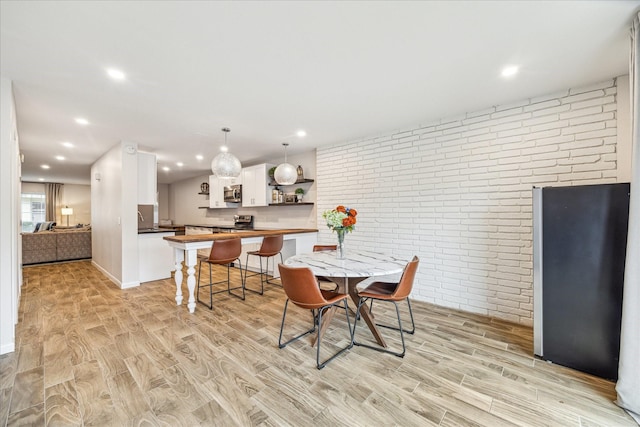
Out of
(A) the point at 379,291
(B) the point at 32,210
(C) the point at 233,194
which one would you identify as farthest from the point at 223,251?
(B) the point at 32,210

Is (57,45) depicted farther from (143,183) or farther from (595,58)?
(595,58)

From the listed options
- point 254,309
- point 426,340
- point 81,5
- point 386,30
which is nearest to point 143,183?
point 254,309

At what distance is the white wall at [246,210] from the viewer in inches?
202

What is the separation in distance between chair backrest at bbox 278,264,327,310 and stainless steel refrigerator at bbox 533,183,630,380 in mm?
1869

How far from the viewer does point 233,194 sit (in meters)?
6.07

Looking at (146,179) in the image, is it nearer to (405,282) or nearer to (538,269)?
(405,282)

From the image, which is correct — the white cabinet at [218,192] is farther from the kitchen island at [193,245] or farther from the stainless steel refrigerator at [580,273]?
the stainless steel refrigerator at [580,273]

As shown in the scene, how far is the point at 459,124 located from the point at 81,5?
3.59 m

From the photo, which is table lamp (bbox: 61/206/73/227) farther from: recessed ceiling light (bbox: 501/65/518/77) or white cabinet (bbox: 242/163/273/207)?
recessed ceiling light (bbox: 501/65/518/77)

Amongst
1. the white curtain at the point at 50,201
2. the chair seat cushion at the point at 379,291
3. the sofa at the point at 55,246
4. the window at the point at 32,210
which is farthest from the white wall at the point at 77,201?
Answer: the chair seat cushion at the point at 379,291

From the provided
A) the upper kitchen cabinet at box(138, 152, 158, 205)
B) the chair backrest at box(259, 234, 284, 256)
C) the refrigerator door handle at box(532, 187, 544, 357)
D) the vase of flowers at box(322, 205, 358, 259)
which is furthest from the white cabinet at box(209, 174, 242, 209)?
the refrigerator door handle at box(532, 187, 544, 357)

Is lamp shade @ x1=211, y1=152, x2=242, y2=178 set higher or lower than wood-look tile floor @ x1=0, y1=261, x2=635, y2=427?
higher

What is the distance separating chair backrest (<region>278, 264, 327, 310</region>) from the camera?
2.08m

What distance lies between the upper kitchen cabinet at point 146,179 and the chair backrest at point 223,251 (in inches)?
96.3
